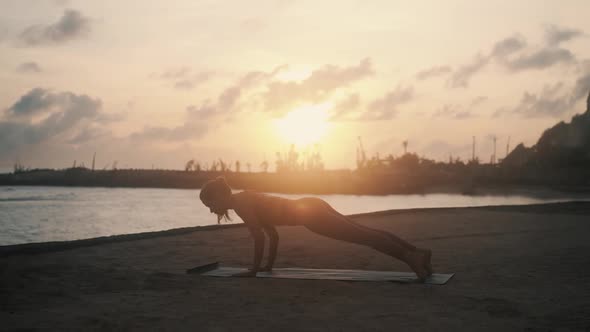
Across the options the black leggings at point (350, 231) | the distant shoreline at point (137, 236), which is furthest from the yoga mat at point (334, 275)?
the distant shoreline at point (137, 236)

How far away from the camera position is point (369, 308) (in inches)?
244

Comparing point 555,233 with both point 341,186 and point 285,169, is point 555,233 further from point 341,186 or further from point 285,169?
point 285,169

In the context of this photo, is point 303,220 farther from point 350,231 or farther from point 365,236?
point 365,236

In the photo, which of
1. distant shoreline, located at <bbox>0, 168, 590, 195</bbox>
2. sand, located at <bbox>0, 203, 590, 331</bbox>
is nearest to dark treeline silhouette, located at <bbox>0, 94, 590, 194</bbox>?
distant shoreline, located at <bbox>0, 168, 590, 195</bbox>

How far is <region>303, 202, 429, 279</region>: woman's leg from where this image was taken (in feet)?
24.3

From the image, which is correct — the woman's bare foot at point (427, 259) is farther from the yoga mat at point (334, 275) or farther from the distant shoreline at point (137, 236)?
the distant shoreline at point (137, 236)

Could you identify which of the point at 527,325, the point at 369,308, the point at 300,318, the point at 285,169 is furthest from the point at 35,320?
the point at 285,169

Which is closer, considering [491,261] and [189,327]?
[189,327]

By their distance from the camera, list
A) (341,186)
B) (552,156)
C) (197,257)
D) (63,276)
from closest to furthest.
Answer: (63,276)
(197,257)
(552,156)
(341,186)

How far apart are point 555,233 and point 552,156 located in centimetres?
10091

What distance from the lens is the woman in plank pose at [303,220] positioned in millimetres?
7453

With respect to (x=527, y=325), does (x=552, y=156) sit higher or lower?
higher

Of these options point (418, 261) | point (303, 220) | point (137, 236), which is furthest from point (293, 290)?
point (137, 236)

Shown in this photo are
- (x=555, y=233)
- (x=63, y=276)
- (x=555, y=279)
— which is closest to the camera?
(x=555, y=279)
